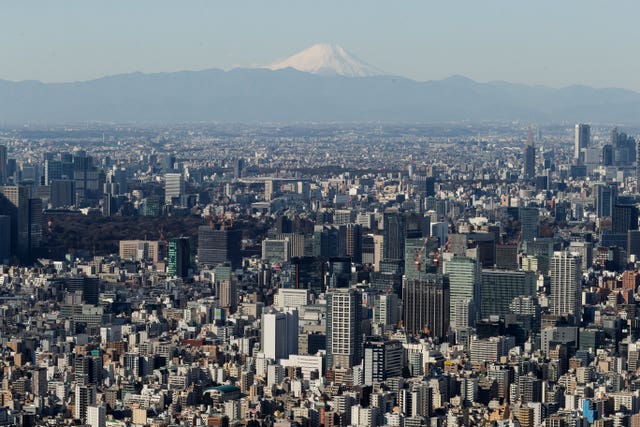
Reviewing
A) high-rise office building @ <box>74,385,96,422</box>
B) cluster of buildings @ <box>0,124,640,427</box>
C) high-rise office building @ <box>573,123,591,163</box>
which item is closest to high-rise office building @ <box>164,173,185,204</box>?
cluster of buildings @ <box>0,124,640,427</box>

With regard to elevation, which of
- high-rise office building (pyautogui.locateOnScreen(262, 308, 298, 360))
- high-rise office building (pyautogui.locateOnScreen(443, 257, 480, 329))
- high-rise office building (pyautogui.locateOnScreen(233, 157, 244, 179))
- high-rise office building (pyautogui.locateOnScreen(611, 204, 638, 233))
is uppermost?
high-rise office building (pyautogui.locateOnScreen(233, 157, 244, 179))

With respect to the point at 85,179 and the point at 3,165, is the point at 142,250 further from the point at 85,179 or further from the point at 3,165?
the point at 3,165

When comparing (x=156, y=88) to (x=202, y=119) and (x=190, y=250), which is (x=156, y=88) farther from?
(x=190, y=250)

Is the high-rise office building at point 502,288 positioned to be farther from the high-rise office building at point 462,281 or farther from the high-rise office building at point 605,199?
the high-rise office building at point 605,199

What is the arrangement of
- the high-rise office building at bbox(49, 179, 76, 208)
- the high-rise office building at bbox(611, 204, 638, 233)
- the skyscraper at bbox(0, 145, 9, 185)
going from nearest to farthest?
the high-rise office building at bbox(611, 204, 638, 233) → the high-rise office building at bbox(49, 179, 76, 208) → the skyscraper at bbox(0, 145, 9, 185)

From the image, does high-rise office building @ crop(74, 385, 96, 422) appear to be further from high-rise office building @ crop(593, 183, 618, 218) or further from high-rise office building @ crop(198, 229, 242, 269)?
Result: high-rise office building @ crop(593, 183, 618, 218)

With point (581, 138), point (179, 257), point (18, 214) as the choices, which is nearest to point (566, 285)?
point (179, 257)

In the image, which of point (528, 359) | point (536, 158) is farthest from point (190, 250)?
point (536, 158)
